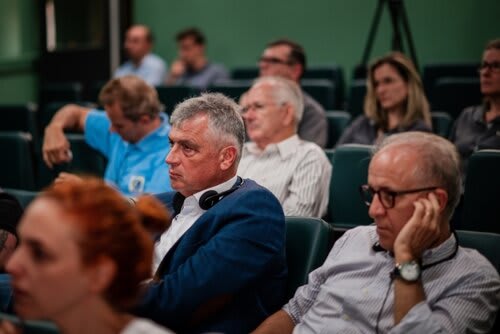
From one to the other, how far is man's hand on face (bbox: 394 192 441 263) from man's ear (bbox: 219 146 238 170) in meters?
0.62

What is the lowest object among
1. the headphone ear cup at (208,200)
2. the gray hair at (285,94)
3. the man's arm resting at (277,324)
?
the man's arm resting at (277,324)

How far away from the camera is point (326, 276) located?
1.97 m

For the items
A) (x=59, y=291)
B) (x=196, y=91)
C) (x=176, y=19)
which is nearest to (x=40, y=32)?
(x=176, y=19)

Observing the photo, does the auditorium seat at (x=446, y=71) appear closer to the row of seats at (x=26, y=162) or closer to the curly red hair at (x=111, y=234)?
the row of seats at (x=26, y=162)

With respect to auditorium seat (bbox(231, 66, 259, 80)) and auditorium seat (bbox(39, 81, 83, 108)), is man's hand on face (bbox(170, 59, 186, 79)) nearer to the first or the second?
auditorium seat (bbox(231, 66, 259, 80))

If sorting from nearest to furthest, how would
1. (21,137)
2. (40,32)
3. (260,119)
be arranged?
(260,119), (21,137), (40,32)

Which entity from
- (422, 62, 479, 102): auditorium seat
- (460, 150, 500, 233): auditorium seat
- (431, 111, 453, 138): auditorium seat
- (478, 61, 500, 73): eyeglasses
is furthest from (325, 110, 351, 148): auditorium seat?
(422, 62, 479, 102): auditorium seat

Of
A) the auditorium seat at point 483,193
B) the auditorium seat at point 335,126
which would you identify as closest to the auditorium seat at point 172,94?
the auditorium seat at point 335,126

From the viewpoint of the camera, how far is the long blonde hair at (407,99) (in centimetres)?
376

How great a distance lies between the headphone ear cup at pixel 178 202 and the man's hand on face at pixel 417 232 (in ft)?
2.40

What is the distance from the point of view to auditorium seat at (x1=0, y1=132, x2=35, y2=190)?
351 centimetres

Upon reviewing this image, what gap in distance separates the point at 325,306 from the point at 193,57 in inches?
192

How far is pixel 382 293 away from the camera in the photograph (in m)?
1.82

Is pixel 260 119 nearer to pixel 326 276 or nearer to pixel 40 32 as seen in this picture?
pixel 326 276
